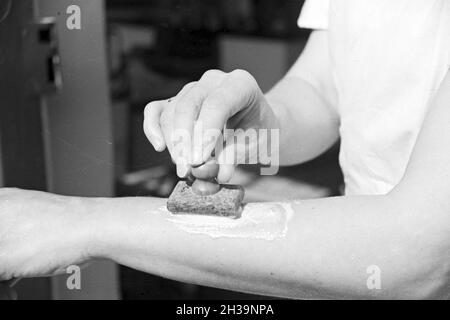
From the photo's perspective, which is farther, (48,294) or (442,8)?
(48,294)

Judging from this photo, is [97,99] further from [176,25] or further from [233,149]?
[176,25]

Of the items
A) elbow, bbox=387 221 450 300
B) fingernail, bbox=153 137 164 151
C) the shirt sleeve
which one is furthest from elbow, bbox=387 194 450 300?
the shirt sleeve

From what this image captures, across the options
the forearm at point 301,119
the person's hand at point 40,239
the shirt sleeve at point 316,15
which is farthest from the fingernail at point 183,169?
the shirt sleeve at point 316,15

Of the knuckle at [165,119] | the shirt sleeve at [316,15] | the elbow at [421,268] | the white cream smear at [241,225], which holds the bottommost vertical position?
the elbow at [421,268]

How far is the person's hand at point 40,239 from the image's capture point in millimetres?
664

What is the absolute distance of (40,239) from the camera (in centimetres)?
67

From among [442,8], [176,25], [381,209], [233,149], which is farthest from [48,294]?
[176,25]

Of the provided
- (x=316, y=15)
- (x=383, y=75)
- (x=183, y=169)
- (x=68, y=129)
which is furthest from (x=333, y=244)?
(x=68, y=129)

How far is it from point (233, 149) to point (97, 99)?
0.62 meters

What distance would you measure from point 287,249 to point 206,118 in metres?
0.17

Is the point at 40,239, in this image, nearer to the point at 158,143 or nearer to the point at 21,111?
the point at 158,143

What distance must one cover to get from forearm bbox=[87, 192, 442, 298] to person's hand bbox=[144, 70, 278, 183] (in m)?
0.07

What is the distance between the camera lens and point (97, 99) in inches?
49.1

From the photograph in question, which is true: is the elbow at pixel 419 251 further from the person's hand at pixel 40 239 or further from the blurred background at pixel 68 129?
the blurred background at pixel 68 129
